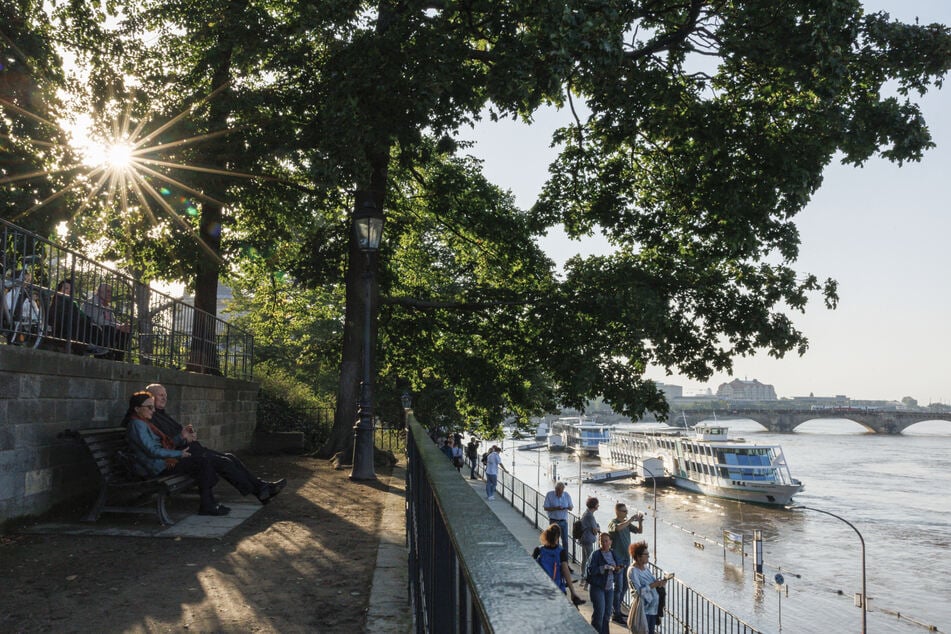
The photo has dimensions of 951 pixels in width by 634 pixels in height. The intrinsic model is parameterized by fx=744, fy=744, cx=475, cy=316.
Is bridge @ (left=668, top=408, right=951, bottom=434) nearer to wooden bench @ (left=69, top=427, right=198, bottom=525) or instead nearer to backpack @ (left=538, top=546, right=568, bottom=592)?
backpack @ (left=538, top=546, right=568, bottom=592)

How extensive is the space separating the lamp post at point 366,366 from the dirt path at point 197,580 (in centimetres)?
341

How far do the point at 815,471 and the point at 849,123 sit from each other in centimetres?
8618

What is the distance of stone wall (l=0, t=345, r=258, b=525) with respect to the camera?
6715 mm

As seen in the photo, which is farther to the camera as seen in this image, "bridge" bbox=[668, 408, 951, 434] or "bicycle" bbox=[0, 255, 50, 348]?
"bridge" bbox=[668, 408, 951, 434]

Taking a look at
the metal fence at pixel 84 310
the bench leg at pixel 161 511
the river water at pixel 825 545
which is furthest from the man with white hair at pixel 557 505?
the river water at pixel 825 545

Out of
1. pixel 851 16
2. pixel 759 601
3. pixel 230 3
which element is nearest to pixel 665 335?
pixel 851 16

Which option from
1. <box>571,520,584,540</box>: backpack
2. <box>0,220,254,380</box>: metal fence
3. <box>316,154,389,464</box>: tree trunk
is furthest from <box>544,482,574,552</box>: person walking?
<box>0,220,254,380</box>: metal fence

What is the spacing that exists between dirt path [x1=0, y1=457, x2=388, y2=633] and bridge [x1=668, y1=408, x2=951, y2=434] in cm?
12317

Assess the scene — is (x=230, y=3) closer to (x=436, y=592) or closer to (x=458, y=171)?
(x=458, y=171)

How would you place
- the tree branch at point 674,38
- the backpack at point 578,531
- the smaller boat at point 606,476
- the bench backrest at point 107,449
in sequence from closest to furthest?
the bench backrest at point 107,449
the backpack at point 578,531
the tree branch at point 674,38
the smaller boat at point 606,476

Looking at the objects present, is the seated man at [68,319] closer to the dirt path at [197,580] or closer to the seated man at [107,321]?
the seated man at [107,321]

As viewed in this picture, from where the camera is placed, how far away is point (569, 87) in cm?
1634

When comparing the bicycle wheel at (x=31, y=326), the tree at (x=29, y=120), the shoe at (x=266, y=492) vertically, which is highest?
the tree at (x=29, y=120)

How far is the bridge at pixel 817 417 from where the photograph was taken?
423 feet
